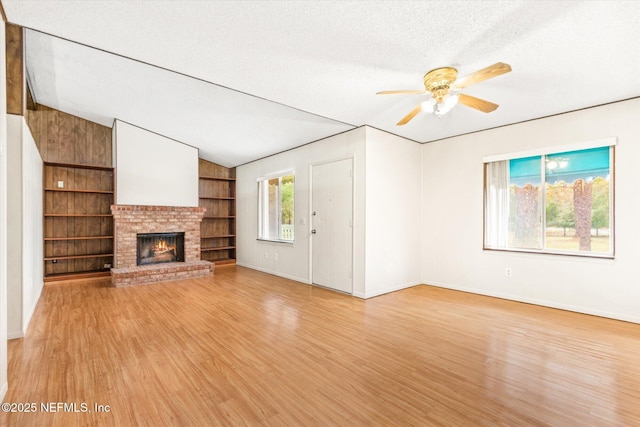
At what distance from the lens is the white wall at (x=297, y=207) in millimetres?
4535

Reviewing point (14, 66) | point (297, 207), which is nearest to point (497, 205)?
point (297, 207)

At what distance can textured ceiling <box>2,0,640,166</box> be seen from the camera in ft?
6.98

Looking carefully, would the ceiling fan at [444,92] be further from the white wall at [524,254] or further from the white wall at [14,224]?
the white wall at [14,224]

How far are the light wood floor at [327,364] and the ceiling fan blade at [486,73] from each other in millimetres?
2286

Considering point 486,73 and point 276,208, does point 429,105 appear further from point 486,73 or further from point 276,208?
point 276,208

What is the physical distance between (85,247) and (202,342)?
4.83m

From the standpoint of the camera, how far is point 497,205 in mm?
4547

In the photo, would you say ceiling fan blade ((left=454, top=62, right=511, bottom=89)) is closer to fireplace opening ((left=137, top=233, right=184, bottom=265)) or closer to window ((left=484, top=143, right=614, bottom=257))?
window ((left=484, top=143, right=614, bottom=257))

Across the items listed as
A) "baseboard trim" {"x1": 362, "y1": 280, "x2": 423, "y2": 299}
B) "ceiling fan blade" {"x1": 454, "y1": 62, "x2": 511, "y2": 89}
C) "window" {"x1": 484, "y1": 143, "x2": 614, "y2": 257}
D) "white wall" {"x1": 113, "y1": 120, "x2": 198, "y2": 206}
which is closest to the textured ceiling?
"ceiling fan blade" {"x1": 454, "y1": 62, "x2": 511, "y2": 89}

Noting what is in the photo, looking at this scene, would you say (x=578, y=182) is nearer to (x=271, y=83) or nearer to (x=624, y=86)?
(x=624, y=86)

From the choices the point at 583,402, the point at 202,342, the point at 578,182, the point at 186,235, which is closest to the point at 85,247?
the point at 186,235

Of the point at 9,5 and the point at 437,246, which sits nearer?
the point at 9,5

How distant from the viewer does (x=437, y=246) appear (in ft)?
16.9

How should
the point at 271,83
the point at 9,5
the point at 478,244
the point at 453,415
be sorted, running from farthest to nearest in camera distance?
the point at 478,244
the point at 271,83
the point at 9,5
the point at 453,415
